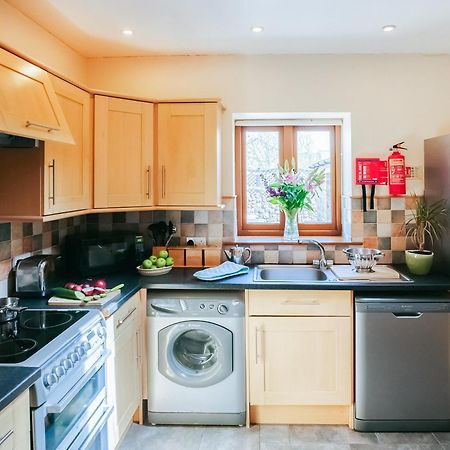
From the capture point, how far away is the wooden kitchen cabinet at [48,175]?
212 cm

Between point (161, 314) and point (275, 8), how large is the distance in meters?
1.86

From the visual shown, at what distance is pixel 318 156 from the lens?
3492 mm

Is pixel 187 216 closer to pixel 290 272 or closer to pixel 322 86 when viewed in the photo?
pixel 290 272

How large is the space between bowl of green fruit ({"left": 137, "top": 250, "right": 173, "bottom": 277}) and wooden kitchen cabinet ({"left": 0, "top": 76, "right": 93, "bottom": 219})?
0.57 m

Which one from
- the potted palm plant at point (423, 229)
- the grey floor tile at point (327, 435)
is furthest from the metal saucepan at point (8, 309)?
the potted palm plant at point (423, 229)

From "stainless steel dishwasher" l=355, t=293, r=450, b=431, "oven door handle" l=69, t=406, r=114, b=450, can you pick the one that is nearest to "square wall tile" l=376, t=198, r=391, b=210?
"stainless steel dishwasher" l=355, t=293, r=450, b=431

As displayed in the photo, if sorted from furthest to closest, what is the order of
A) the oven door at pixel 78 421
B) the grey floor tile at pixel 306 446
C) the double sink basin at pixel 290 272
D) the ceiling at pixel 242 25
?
1. the double sink basin at pixel 290 272
2. the grey floor tile at pixel 306 446
3. the ceiling at pixel 242 25
4. the oven door at pixel 78 421

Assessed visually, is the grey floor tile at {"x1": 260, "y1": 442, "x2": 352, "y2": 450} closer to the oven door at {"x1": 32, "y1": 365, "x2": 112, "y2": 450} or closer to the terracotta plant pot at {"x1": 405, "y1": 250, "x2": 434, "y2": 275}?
the oven door at {"x1": 32, "y1": 365, "x2": 112, "y2": 450}

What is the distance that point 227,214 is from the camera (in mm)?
3287

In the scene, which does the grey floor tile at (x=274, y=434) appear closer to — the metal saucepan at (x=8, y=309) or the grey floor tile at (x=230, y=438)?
the grey floor tile at (x=230, y=438)

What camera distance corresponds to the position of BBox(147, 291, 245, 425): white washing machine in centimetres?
264

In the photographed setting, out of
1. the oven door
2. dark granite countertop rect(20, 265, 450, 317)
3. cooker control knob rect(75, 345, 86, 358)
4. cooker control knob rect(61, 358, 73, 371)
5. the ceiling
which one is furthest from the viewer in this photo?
dark granite countertop rect(20, 265, 450, 317)

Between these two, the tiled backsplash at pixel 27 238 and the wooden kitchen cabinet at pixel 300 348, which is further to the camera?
the wooden kitchen cabinet at pixel 300 348

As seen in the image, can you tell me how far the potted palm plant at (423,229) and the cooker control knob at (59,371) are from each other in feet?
7.41
